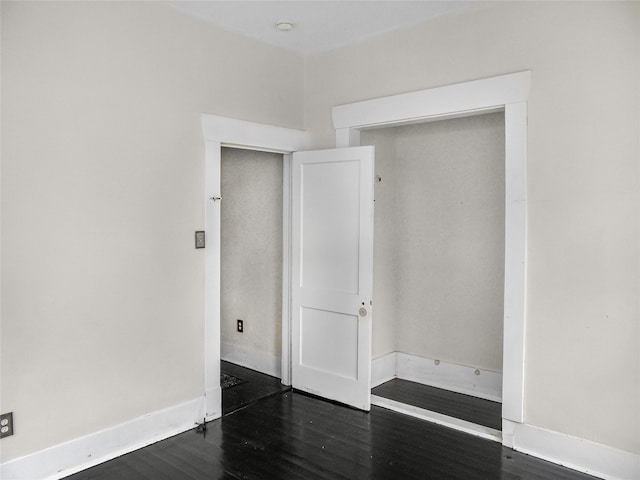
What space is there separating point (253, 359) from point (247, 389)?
0.55 meters

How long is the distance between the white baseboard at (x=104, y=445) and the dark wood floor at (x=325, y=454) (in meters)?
0.07

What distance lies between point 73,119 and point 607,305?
3.15 meters

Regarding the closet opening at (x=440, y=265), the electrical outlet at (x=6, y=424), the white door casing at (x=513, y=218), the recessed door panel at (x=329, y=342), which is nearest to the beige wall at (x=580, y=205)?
the white door casing at (x=513, y=218)

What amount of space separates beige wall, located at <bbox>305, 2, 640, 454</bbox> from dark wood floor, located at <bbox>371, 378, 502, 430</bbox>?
61 cm

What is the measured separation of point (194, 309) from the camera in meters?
3.45

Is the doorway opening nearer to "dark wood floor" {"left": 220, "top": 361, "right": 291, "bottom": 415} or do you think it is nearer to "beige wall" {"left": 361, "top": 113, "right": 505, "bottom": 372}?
"dark wood floor" {"left": 220, "top": 361, "right": 291, "bottom": 415}

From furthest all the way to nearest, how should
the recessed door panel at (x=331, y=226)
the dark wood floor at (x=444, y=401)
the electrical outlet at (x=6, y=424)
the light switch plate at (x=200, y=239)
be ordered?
the recessed door panel at (x=331, y=226), the dark wood floor at (x=444, y=401), the light switch plate at (x=200, y=239), the electrical outlet at (x=6, y=424)

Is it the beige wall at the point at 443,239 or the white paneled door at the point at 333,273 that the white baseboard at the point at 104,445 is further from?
the beige wall at the point at 443,239

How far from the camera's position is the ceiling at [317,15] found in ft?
10.6

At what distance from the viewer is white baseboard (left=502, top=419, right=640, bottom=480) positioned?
8.93 ft

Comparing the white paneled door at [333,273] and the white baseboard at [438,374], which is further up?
the white paneled door at [333,273]

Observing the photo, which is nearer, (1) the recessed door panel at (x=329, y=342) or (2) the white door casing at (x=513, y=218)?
(2) the white door casing at (x=513, y=218)

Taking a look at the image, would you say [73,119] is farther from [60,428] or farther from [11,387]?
[60,428]

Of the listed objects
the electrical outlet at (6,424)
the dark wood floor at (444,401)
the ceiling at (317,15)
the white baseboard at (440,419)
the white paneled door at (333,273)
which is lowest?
the dark wood floor at (444,401)
